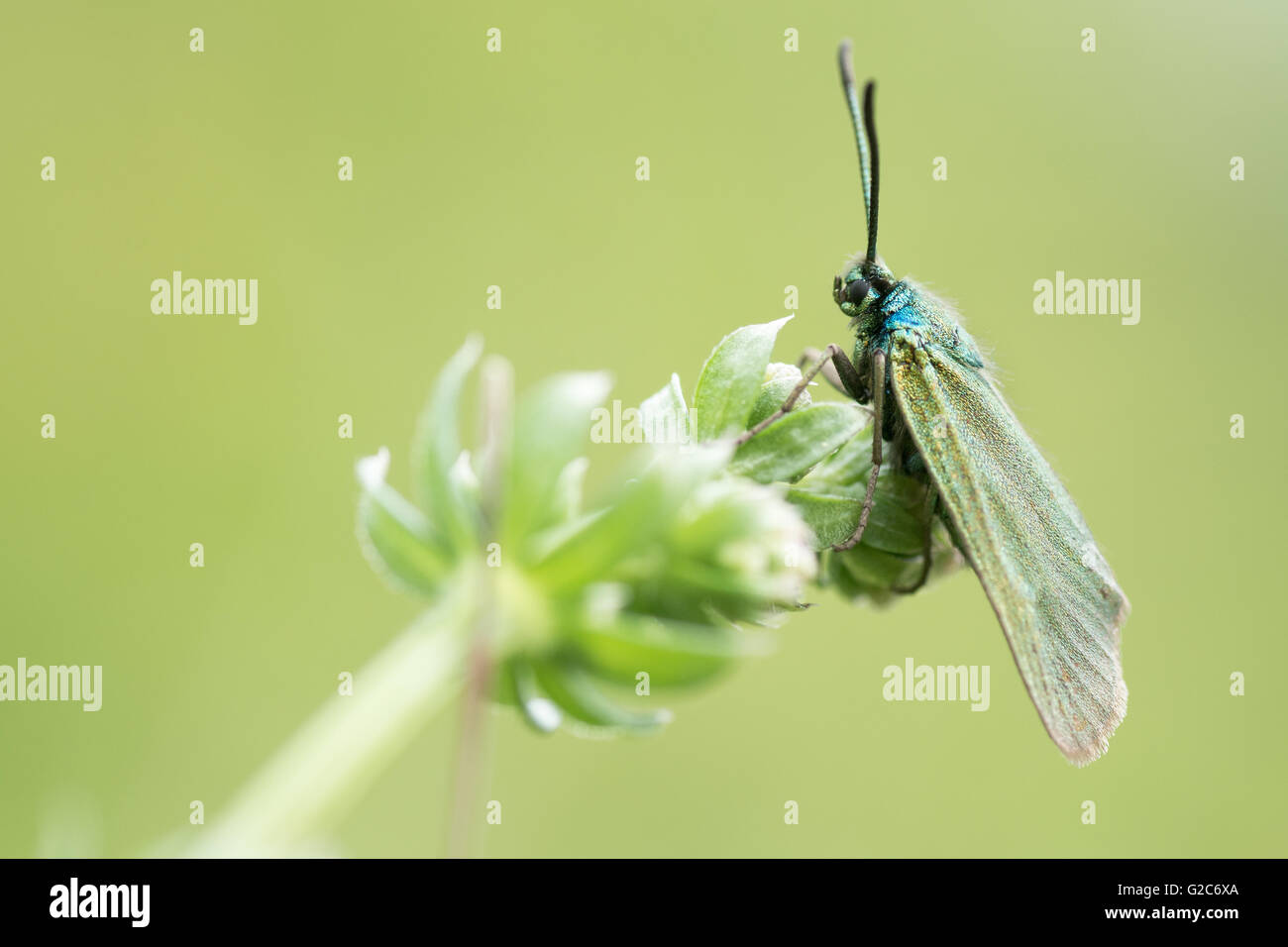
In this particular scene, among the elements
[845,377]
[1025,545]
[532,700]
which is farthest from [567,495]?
[845,377]

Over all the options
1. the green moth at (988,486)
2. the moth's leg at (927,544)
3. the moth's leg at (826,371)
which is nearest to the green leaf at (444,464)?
the green moth at (988,486)

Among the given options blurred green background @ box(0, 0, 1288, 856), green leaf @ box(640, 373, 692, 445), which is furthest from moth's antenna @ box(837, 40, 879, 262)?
blurred green background @ box(0, 0, 1288, 856)

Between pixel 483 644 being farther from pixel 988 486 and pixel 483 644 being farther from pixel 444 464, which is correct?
pixel 988 486

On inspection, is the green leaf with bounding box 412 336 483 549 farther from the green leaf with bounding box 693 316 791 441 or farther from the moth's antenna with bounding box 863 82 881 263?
the moth's antenna with bounding box 863 82 881 263

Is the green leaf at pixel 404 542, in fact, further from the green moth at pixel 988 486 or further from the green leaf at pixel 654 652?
the green moth at pixel 988 486

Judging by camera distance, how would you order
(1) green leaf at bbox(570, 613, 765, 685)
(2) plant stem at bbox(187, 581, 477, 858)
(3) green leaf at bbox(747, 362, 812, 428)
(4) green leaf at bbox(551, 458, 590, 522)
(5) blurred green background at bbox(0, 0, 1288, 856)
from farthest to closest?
1. (5) blurred green background at bbox(0, 0, 1288, 856)
2. (3) green leaf at bbox(747, 362, 812, 428)
3. (4) green leaf at bbox(551, 458, 590, 522)
4. (1) green leaf at bbox(570, 613, 765, 685)
5. (2) plant stem at bbox(187, 581, 477, 858)
